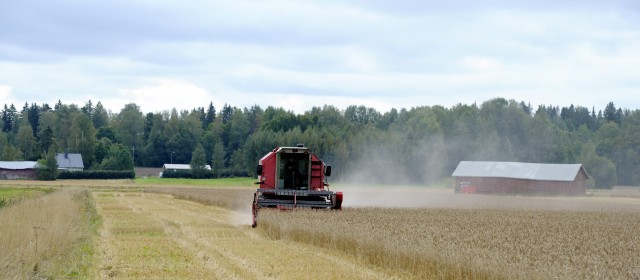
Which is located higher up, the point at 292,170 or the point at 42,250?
the point at 292,170

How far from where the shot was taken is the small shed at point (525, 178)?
9475cm

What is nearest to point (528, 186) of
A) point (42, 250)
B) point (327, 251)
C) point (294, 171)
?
point (294, 171)

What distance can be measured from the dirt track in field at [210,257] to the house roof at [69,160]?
12724cm

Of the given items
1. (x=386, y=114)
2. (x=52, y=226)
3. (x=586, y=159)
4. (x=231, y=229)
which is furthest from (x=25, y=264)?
(x=386, y=114)

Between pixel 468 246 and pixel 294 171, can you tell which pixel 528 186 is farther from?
pixel 468 246

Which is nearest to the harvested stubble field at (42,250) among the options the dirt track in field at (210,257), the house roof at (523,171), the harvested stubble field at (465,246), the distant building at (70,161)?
the dirt track in field at (210,257)

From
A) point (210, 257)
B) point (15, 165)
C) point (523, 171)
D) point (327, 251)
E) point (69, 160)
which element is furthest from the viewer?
point (69, 160)

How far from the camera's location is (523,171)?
322ft

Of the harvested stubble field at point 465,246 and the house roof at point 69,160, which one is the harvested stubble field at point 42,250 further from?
the house roof at point 69,160

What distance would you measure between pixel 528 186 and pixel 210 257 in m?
81.6

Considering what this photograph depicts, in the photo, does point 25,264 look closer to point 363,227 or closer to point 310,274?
point 310,274

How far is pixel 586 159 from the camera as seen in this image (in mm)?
137625

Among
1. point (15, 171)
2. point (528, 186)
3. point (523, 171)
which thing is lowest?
point (528, 186)

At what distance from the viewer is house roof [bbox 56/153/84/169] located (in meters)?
150
